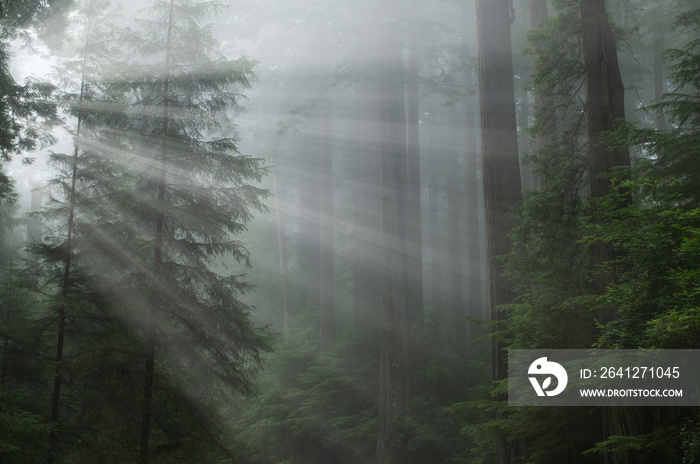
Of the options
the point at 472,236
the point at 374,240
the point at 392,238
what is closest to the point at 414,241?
the point at 374,240

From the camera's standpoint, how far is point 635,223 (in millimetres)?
4570

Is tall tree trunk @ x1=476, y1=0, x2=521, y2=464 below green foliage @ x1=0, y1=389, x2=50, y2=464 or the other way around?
the other way around

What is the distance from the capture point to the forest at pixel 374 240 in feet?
16.6

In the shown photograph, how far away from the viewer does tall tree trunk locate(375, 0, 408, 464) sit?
36.5 feet

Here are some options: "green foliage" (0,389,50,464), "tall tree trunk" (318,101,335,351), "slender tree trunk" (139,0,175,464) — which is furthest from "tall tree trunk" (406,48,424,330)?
"green foliage" (0,389,50,464)

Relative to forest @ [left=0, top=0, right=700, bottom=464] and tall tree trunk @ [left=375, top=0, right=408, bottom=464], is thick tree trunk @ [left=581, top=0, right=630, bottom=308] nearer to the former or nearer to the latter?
forest @ [left=0, top=0, right=700, bottom=464]

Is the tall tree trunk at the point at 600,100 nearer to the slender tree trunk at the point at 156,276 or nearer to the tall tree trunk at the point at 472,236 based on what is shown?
the slender tree trunk at the point at 156,276

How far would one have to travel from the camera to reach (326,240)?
18016mm

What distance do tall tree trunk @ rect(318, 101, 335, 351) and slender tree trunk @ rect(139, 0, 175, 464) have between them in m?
8.70

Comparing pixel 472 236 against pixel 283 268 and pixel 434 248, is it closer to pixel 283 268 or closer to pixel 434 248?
pixel 434 248
